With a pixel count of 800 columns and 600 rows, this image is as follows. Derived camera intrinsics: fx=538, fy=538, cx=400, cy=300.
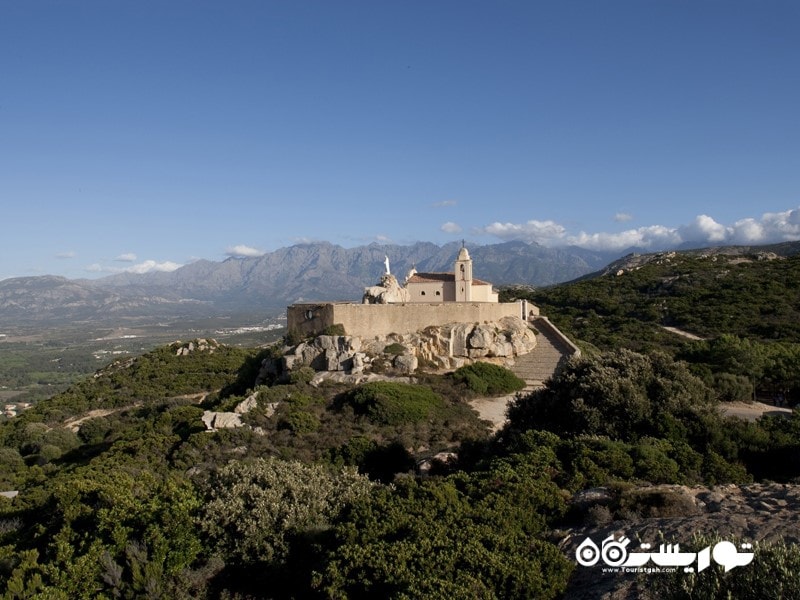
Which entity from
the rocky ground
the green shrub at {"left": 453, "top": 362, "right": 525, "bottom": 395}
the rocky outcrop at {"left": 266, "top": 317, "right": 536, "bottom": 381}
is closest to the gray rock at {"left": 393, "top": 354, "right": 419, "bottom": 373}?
the rocky outcrop at {"left": 266, "top": 317, "right": 536, "bottom": 381}

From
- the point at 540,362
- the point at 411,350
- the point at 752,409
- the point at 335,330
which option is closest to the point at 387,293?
the point at 335,330

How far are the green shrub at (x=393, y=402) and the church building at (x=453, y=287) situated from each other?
8102mm

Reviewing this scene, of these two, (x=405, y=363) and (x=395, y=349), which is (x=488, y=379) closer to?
(x=405, y=363)

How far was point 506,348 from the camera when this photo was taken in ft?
82.0

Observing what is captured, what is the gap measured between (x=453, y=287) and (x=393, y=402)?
10.3 meters

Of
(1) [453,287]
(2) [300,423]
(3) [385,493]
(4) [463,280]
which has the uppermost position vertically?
(4) [463,280]

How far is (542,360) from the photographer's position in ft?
81.8

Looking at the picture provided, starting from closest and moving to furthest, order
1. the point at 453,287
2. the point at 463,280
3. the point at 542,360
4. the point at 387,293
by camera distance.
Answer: the point at 542,360 → the point at 387,293 → the point at 463,280 → the point at 453,287

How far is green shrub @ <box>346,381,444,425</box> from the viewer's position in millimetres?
18750

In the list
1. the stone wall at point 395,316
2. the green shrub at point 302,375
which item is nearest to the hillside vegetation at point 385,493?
the green shrub at point 302,375

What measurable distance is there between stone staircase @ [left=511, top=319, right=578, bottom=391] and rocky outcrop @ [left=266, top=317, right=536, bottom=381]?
0.42 m

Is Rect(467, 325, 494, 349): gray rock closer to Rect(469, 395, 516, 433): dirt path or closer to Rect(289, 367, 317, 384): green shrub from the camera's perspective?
Rect(469, 395, 516, 433): dirt path

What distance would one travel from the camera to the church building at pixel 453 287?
27656 mm

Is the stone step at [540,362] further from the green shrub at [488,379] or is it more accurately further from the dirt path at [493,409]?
the dirt path at [493,409]
